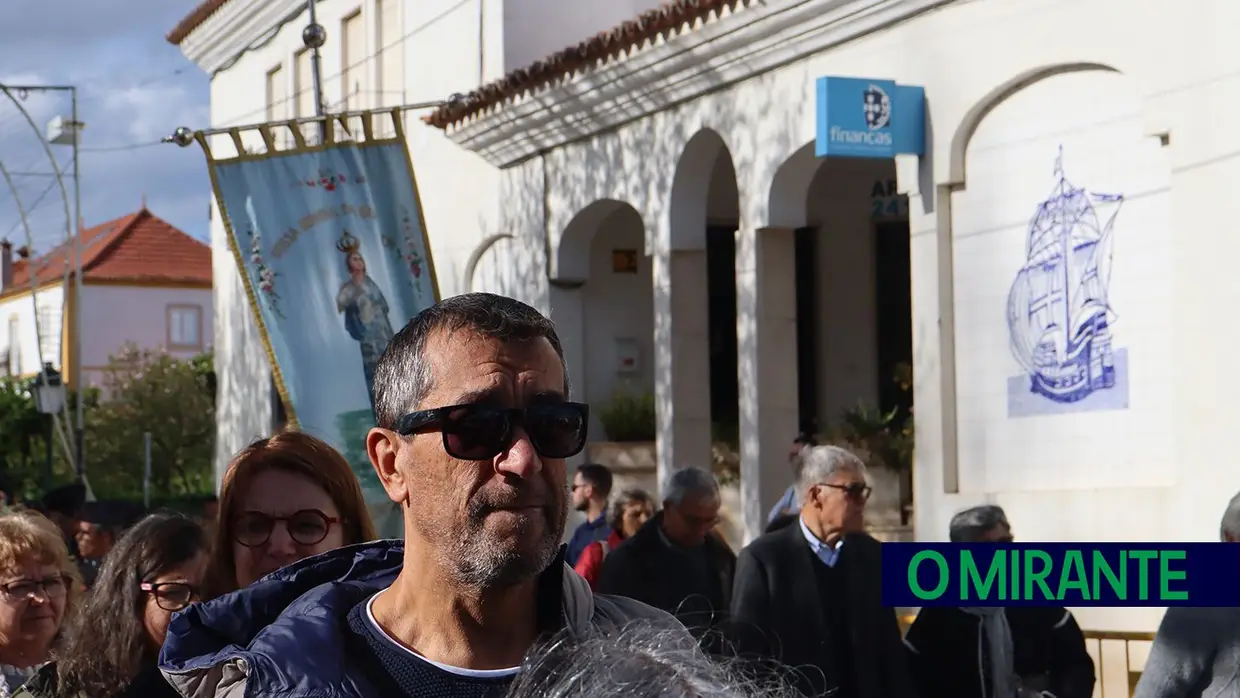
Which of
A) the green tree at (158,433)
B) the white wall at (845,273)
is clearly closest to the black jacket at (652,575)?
the white wall at (845,273)

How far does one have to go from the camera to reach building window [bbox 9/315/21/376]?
249 ft

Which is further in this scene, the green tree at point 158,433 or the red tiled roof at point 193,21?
the green tree at point 158,433

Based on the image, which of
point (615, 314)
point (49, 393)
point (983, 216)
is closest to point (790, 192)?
point (983, 216)

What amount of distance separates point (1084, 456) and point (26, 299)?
7129 centimetres

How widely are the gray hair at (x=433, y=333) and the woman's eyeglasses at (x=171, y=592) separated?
2.12 meters

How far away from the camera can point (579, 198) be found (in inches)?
704

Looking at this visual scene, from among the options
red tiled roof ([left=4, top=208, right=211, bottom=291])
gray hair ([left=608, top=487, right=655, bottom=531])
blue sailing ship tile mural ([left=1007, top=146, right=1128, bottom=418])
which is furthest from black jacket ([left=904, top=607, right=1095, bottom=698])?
red tiled roof ([left=4, top=208, right=211, bottom=291])

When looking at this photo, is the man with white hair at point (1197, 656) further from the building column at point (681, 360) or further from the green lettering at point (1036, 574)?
the building column at point (681, 360)

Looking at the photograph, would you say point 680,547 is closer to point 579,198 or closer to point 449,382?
point 449,382

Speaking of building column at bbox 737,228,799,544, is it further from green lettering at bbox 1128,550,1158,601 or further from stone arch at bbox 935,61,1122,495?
green lettering at bbox 1128,550,1158,601

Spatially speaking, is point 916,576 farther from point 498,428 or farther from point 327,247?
point 327,247

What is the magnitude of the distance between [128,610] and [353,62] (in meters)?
19.6

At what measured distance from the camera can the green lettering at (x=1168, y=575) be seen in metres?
2.64

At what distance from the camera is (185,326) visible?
75.9 m
